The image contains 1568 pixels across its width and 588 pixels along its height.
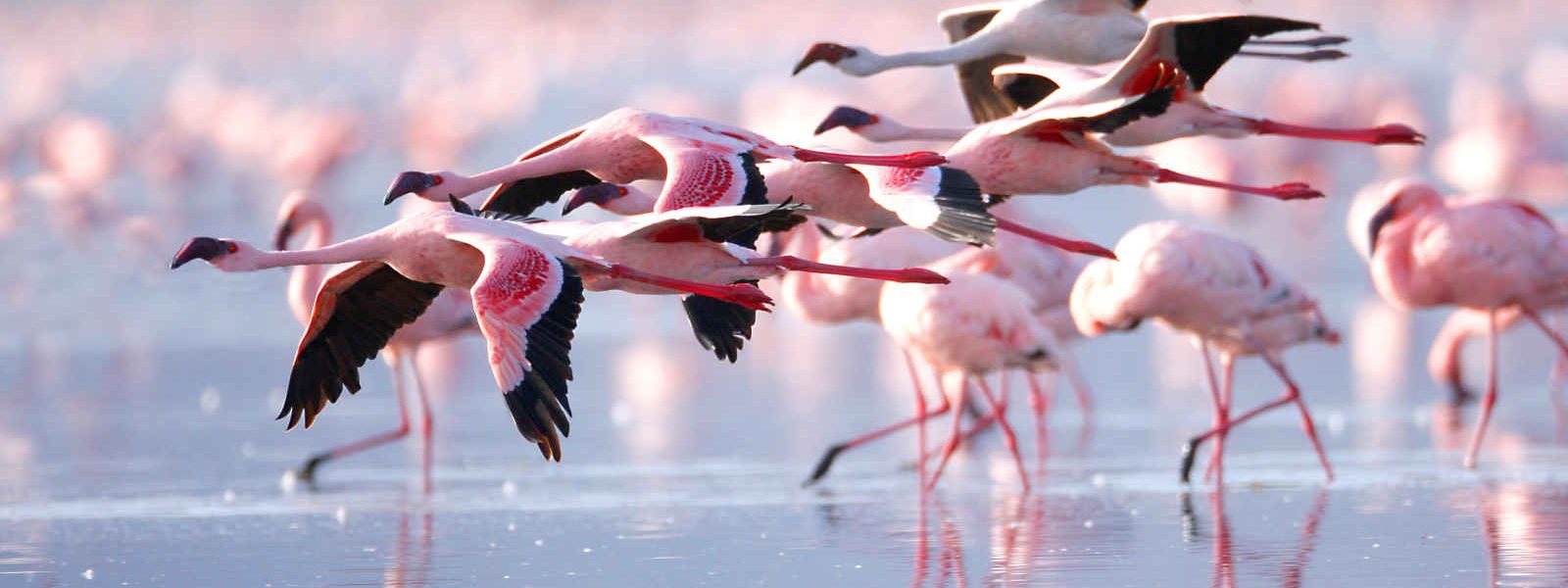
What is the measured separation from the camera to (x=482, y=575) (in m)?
7.94

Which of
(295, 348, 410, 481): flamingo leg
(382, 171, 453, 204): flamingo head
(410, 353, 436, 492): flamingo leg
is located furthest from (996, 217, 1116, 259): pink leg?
(295, 348, 410, 481): flamingo leg

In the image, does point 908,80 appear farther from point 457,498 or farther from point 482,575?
point 482,575

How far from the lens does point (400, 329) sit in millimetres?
10594

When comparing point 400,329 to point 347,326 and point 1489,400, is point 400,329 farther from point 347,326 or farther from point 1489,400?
point 1489,400

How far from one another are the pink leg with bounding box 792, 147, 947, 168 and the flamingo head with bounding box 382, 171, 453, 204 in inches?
46.9

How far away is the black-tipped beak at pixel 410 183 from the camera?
7898mm

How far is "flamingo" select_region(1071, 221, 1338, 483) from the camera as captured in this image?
10922 mm

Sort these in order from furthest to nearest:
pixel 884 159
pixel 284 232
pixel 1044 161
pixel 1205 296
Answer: pixel 284 232, pixel 1205 296, pixel 1044 161, pixel 884 159

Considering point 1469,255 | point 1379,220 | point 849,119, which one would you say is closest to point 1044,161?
point 849,119

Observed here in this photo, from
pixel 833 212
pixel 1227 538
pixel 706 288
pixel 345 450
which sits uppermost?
pixel 833 212

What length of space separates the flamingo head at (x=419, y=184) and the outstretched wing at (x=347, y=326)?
29 centimetres

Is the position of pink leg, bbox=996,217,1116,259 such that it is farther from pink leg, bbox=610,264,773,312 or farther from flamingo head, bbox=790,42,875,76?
pink leg, bbox=610,264,773,312

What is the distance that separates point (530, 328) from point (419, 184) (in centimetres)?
124

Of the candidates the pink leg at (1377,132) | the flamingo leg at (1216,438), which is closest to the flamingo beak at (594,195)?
the pink leg at (1377,132)
